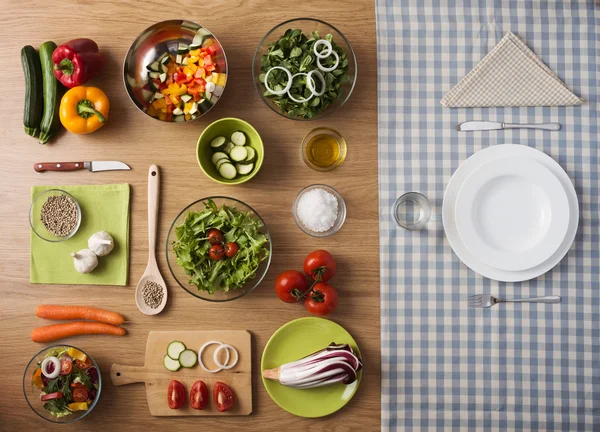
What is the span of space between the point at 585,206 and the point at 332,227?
3.02ft

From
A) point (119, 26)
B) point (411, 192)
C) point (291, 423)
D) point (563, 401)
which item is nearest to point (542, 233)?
point (411, 192)

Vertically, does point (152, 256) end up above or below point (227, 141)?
below

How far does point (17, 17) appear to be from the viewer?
189 centimetres

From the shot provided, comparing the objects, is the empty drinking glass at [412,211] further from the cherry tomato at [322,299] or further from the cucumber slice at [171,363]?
the cucumber slice at [171,363]

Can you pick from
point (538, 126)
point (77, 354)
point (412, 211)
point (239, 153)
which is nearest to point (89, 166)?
point (239, 153)

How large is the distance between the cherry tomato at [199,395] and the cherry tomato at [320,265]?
1.84 feet

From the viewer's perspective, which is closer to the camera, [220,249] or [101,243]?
[220,249]

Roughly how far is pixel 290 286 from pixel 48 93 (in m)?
1.11

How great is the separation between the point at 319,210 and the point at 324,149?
0.24m

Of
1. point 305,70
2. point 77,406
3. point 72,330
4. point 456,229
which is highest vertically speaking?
point 305,70

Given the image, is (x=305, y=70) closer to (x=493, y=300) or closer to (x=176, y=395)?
(x=493, y=300)

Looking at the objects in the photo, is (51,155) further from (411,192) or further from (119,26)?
(411,192)

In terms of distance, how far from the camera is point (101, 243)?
1.81 m

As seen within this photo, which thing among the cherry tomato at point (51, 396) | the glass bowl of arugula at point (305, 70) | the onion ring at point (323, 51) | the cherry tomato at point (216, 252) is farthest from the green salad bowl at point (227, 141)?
the cherry tomato at point (51, 396)
